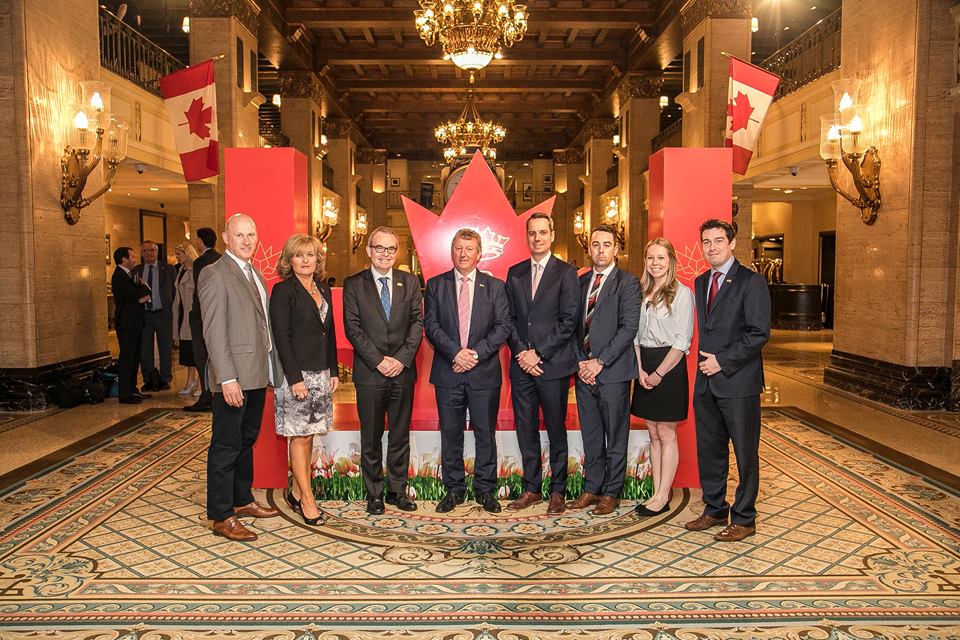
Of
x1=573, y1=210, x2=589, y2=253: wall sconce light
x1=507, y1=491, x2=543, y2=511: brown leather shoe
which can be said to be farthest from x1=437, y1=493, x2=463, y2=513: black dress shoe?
x1=573, y1=210, x2=589, y2=253: wall sconce light

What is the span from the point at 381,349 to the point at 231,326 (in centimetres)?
85

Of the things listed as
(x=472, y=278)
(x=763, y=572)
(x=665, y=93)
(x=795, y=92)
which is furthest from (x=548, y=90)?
(x=763, y=572)

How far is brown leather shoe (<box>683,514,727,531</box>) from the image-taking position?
4.04 m

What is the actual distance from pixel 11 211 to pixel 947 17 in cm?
920

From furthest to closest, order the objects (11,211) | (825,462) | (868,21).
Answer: (868,21)
(11,211)
(825,462)

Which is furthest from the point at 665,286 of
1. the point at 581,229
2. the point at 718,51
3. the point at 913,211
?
the point at 581,229

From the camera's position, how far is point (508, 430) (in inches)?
188

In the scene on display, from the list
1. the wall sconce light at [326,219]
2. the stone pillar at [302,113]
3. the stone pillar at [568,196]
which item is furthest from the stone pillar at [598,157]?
the stone pillar at [302,113]

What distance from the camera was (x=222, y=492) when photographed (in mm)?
3945

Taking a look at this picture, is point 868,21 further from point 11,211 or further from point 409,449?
point 11,211

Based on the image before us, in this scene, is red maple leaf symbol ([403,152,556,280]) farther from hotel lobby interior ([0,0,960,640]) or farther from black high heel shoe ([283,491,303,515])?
black high heel shoe ([283,491,303,515])

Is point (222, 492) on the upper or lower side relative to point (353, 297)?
lower

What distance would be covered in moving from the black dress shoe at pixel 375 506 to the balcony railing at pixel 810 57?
8859mm

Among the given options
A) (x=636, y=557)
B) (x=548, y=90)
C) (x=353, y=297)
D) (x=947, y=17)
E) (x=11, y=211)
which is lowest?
(x=636, y=557)
